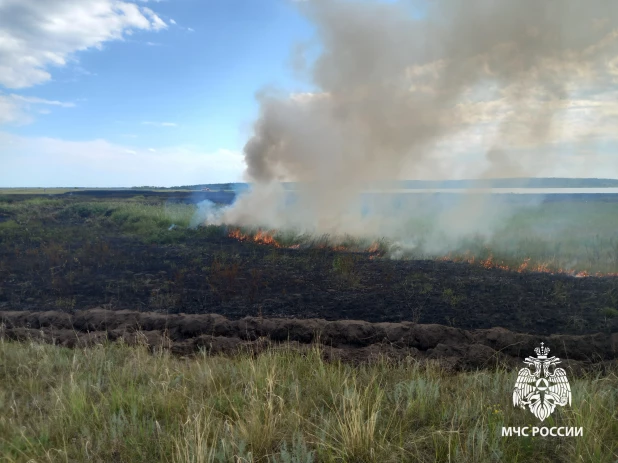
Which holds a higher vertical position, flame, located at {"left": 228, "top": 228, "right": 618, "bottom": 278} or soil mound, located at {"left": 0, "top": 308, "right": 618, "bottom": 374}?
flame, located at {"left": 228, "top": 228, "right": 618, "bottom": 278}

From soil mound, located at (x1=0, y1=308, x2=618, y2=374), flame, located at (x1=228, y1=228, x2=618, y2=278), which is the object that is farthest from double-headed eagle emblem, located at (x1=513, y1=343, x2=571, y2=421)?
flame, located at (x1=228, y1=228, x2=618, y2=278)

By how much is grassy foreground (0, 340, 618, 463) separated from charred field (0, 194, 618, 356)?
351 centimetres

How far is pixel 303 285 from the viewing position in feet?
36.9

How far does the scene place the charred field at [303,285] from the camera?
8641 millimetres

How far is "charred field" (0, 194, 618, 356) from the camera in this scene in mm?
8641

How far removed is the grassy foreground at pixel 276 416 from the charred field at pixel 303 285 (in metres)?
3.51

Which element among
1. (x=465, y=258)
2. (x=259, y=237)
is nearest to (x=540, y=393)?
(x=465, y=258)

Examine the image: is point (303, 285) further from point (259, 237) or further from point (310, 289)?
point (259, 237)

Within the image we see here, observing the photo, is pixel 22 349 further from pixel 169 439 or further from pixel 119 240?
pixel 119 240

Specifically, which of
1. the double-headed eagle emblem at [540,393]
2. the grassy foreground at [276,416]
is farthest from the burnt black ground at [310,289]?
the grassy foreground at [276,416]

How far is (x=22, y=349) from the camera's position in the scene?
5.77 metres

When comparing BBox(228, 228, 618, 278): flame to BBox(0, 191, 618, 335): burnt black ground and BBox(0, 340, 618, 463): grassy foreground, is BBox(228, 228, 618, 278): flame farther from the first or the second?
BBox(0, 340, 618, 463): grassy foreground

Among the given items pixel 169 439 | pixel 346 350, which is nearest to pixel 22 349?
pixel 169 439

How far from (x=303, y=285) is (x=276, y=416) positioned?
765 cm
